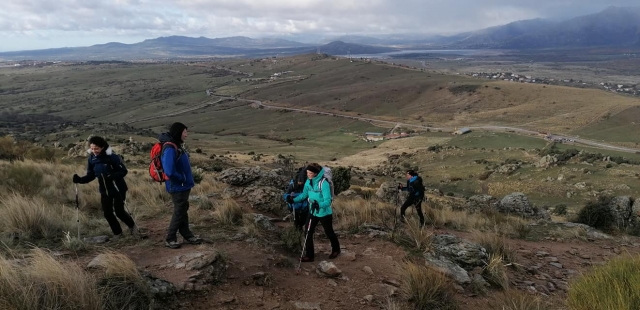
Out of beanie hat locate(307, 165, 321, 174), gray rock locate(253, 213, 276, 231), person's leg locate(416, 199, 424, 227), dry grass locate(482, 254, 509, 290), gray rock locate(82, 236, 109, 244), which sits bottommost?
person's leg locate(416, 199, 424, 227)

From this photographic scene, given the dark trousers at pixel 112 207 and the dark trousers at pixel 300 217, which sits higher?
the dark trousers at pixel 112 207

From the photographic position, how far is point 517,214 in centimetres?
1576

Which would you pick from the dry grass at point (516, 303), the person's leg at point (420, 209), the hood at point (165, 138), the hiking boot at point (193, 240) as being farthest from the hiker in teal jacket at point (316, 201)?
the person's leg at point (420, 209)

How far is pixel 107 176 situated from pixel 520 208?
586 inches

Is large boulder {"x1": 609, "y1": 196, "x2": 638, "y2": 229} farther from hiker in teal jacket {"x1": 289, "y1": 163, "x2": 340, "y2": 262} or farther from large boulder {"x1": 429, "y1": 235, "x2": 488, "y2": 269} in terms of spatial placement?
hiker in teal jacket {"x1": 289, "y1": 163, "x2": 340, "y2": 262}

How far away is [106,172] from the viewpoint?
6590mm

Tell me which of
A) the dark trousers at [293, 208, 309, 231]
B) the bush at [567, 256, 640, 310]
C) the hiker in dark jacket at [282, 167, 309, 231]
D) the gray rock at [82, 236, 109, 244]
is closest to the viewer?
the bush at [567, 256, 640, 310]

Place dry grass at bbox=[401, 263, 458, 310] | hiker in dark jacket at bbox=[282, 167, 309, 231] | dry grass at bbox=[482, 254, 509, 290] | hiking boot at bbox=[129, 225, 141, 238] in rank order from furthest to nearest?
hiker in dark jacket at bbox=[282, 167, 309, 231] < hiking boot at bbox=[129, 225, 141, 238] < dry grass at bbox=[482, 254, 509, 290] < dry grass at bbox=[401, 263, 458, 310]

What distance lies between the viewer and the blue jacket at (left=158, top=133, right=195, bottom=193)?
19.9 feet

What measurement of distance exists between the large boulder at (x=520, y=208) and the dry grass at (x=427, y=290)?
11698mm

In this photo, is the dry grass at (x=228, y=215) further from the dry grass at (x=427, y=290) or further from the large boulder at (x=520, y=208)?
the large boulder at (x=520, y=208)

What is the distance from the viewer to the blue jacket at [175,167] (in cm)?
606

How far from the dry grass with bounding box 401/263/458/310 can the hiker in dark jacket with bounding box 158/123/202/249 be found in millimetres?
3383

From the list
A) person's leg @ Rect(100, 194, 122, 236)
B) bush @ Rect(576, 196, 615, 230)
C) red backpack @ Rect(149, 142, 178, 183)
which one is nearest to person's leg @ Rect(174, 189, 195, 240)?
red backpack @ Rect(149, 142, 178, 183)
